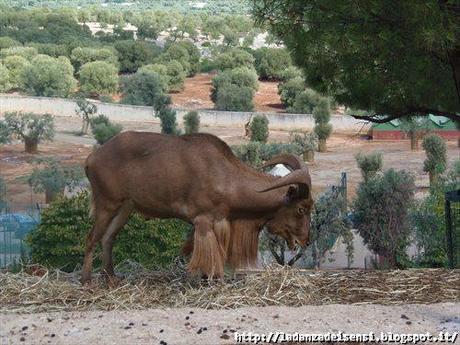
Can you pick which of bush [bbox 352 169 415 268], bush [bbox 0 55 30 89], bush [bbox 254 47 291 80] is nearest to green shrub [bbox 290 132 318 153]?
bush [bbox 352 169 415 268]

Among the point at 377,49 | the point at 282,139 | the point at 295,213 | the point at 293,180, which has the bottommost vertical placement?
the point at 282,139

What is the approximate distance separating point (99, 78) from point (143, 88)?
190 inches

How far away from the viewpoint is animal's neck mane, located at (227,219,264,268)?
1034 cm

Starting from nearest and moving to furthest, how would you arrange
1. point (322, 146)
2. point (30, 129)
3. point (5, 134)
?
point (5, 134) → point (30, 129) → point (322, 146)

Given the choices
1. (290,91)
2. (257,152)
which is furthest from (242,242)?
(290,91)

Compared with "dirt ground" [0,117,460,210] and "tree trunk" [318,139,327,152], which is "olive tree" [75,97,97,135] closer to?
Answer: "dirt ground" [0,117,460,210]

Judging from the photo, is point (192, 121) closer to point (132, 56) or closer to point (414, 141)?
point (414, 141)

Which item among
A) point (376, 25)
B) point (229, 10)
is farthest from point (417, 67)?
point (229, 10)

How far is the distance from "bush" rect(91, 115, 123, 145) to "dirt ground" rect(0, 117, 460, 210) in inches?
28.0

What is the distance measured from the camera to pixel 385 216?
71.5ft

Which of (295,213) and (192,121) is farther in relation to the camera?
(192,121)

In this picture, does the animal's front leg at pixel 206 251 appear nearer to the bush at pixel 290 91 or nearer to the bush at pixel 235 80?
the bush at pixel 290 91

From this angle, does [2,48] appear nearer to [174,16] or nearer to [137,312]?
[174,16]

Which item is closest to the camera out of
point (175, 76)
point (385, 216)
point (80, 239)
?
point (80, 239)
